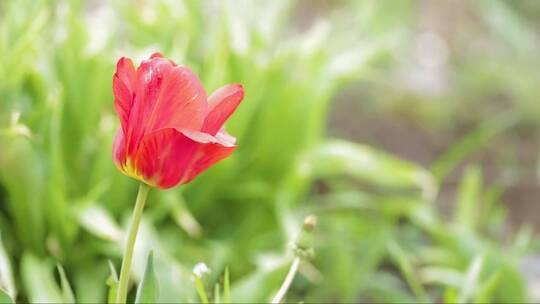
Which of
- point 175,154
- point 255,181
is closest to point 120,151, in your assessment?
point 175,154

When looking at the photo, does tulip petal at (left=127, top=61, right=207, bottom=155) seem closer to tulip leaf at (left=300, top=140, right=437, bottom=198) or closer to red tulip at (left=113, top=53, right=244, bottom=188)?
red tulip at (left=113, top=53, right=244, bottom=188)

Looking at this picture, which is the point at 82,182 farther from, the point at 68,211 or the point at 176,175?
the point at 176,175

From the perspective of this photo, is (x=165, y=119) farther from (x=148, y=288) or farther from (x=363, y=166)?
(x=363, y=166)

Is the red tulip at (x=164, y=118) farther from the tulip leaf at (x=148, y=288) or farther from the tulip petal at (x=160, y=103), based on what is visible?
the tulip leaf at (x=148, y=288)

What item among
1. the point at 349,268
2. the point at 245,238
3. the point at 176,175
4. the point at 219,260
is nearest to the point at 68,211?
the point at 219,260

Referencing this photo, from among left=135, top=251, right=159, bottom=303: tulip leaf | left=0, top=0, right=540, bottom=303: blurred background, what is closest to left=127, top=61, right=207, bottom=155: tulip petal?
left=135, top=251, right=159, bottom=303: tulip leaf

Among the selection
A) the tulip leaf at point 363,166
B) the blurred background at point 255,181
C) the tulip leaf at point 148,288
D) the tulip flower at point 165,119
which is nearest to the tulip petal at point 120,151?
the tulip flower at point 165,119
